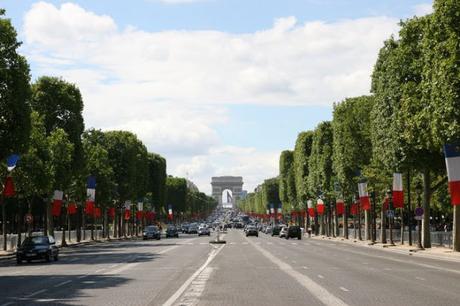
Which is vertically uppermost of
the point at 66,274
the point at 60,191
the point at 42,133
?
the point at 42,133

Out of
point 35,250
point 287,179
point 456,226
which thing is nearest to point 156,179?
point 287,179

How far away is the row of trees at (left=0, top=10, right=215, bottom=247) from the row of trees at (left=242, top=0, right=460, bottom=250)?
23.2 m

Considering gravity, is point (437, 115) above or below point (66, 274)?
above

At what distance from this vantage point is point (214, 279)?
28.3 meters

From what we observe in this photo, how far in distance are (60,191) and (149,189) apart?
7538 centimetres

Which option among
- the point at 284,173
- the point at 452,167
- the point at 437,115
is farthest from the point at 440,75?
the point at 284,173

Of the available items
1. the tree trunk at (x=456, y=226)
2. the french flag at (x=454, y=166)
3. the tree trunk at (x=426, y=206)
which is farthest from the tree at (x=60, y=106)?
the french flag at (x=454, y=166)

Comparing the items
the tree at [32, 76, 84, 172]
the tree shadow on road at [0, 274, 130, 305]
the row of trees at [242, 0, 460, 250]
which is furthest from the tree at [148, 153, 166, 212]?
Result: the tree shadow on road at [0, 274, 130, 305]

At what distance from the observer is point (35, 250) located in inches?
1823

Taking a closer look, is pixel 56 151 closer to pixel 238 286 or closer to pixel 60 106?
pixel 60 106

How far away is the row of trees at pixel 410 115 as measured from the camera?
41.2m

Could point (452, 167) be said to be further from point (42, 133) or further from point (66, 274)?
point (42, 133)

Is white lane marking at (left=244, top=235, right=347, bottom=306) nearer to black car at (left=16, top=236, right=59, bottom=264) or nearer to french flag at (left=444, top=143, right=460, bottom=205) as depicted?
french flag at (left=444, top=143, right=460, bottom=205)

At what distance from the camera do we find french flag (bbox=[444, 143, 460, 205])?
4372 cm
